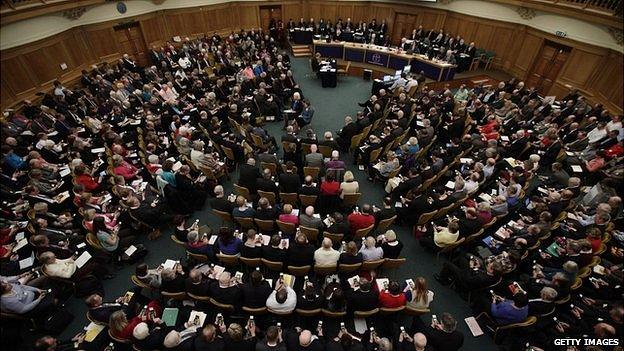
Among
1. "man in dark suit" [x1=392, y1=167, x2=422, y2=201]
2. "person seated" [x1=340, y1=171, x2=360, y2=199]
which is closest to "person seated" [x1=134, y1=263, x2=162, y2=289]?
"person seated" [x1=340, y1=171, x2=360, y2=199]

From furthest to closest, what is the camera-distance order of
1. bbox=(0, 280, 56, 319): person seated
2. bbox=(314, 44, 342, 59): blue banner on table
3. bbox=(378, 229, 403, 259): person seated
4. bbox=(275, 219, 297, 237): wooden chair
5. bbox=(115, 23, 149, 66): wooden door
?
1. bbox=(314, 44, 342, 59): blue banner on table
2. bbox=(115, 23, 149, 66): wooden door
3. bbox=(275, 219, 297, 237): wooden chair
4. bbox=(378, 229, 403, 259): person seated
5. bbox=(0, 280, 56, 319): person seated

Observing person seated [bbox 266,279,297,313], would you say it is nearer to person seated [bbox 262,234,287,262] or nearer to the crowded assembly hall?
the crowded assembly hall

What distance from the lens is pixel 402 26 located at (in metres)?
19.6

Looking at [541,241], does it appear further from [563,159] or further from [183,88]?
[183,88]

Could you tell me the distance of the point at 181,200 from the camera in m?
7.90

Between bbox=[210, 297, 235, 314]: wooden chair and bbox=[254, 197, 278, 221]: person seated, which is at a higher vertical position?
bbox=[254, 197, 278, 221]: person seated

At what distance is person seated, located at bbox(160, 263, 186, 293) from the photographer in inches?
211

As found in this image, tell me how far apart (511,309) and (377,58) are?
14916 mm

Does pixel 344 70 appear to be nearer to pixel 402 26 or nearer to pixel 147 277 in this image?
pixel 402 26

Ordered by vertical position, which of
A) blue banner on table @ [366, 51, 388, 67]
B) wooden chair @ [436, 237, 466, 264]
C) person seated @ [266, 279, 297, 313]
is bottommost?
wooden chair @ [436, 237, 466, 264]

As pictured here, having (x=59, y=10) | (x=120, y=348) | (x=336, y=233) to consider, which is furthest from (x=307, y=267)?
(x=59, y=10)

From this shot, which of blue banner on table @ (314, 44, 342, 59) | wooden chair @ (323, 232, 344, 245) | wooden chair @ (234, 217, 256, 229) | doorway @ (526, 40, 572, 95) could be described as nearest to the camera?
wooden chair @ (323, 232, 344, 245)

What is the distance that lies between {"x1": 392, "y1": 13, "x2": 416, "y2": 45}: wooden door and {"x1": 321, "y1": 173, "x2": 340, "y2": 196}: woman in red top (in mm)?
16287

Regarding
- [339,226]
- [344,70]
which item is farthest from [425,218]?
[344,70]
